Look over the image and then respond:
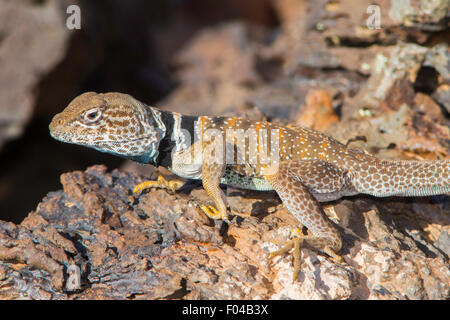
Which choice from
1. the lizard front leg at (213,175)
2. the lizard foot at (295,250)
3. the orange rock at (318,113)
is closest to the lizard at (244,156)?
the lizard front leg at (213,175)

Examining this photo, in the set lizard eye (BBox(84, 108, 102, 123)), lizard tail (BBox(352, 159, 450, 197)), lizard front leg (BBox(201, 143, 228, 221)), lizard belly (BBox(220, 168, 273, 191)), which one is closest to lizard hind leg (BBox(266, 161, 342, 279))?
lizard belly (BBox(220, 168, 273, 191))

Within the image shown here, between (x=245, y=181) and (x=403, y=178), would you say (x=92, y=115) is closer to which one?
(x=245, y=181)

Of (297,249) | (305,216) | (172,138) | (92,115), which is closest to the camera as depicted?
(297,249)

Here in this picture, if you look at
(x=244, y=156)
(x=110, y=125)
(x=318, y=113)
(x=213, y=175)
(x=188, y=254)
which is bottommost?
(x=188, y=254)

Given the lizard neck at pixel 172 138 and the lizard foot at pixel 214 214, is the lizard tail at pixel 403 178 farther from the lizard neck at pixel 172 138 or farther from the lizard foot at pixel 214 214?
the lizard neck at pixel 172 138

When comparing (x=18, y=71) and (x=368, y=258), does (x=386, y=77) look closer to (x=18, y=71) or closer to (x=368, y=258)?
(x=368, y=258)

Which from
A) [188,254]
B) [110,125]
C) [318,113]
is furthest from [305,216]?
[318,113]

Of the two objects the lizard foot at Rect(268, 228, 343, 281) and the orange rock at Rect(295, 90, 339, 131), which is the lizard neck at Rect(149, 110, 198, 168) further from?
the orange rock at Rect(295, 90, 339, 131)
